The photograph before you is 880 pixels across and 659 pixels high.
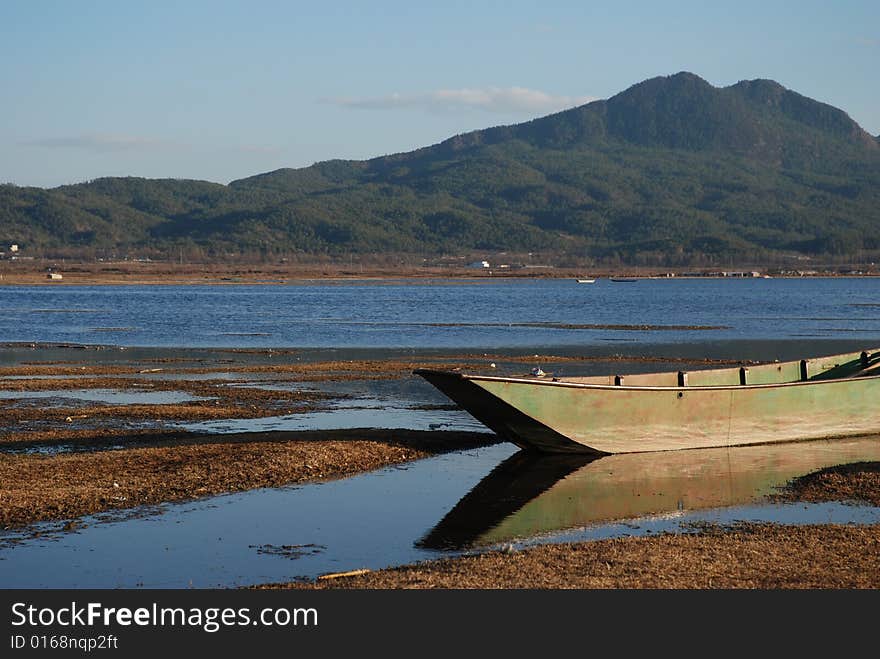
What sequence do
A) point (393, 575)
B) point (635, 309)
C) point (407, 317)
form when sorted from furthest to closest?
point (635, 309) → point (407, 317) → point (393, 575)

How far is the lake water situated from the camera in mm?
57375

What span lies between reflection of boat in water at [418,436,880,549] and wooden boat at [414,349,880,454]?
0.29m

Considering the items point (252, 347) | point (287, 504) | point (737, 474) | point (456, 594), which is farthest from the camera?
point (252, 347)

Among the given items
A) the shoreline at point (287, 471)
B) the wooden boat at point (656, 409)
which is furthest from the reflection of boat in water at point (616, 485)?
the shoreline at point (287, 471)

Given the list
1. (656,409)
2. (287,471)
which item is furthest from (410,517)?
(656,409)

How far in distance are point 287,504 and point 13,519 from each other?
159 inches

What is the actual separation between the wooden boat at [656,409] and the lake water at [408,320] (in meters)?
26.8

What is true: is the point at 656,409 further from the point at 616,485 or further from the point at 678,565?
the point at 678,565

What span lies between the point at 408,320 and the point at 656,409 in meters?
50.5

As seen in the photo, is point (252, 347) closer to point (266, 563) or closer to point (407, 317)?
point (407, 317)

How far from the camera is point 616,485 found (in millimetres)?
21484

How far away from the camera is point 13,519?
17.4 metres

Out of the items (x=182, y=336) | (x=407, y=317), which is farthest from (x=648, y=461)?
(x=407, y=317)

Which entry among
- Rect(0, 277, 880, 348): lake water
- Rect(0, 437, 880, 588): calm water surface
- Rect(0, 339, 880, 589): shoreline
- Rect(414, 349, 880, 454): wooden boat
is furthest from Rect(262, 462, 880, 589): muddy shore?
Rect(0, 277, 880, 348): lake water
